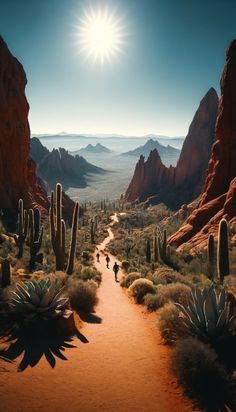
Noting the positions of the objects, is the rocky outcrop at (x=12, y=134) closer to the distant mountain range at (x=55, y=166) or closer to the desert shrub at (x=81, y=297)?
the desert shrub at (x=81, y=297)

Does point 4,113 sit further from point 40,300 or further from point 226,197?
point 40,300

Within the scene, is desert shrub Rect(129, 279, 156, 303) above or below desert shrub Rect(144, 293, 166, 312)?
below

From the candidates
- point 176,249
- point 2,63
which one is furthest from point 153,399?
point 2,63

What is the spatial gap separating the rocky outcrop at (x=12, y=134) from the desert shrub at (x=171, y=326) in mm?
30920

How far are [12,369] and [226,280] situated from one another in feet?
31.7

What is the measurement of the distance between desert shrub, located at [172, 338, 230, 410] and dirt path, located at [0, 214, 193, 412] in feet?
0.80

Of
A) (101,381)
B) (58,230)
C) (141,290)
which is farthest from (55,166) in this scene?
(101,381)

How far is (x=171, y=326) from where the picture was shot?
26.1ft

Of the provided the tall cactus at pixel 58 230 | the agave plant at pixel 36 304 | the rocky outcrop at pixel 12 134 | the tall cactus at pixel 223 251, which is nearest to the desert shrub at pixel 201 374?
the agave plant at pixel 36 304

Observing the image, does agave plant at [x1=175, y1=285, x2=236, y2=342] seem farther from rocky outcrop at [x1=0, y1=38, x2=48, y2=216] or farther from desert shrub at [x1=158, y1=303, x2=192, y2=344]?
rocky outcrop at [x1=0, y1=38, x2=48, y2=216]

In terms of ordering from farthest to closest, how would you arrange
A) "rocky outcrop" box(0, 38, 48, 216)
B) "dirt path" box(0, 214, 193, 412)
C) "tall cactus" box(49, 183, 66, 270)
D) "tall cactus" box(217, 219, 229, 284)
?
"rocky outcrop" box(0, 38, 48, 216), "tall cactus" box(49, 183, 66, 270), "tall cactus" box(217, 219, 229, 284), "dirt path" box(0, 214, 193, 412)

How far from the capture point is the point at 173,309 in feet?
27.2

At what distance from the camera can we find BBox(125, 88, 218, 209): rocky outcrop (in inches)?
3142

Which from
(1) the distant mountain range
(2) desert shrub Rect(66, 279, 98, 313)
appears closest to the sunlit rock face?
(2) desert shrub Rect(66, 279, 98, 313)
